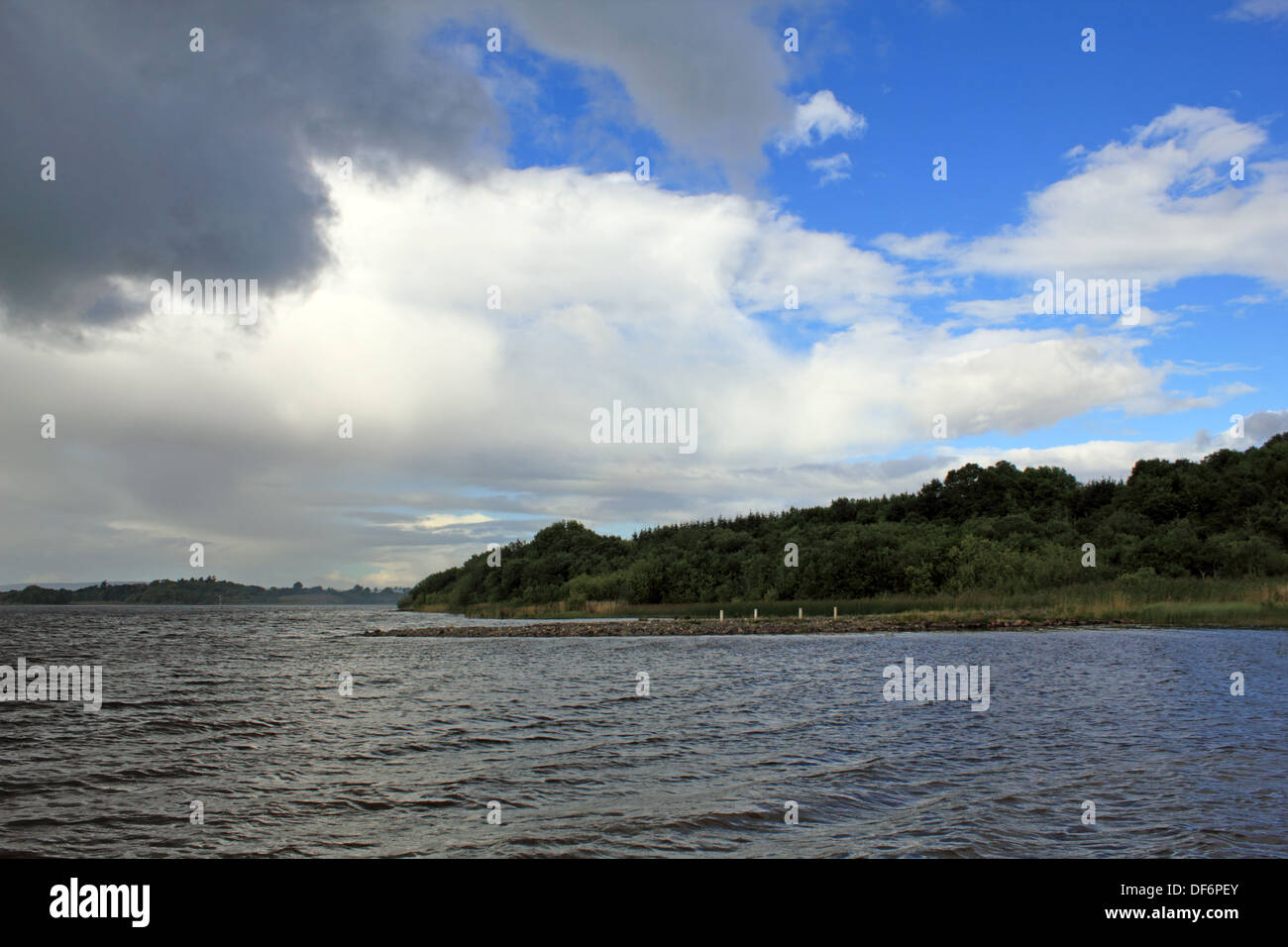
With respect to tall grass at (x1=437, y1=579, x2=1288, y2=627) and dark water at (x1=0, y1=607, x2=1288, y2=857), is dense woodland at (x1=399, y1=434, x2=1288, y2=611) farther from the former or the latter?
dark water at (x1=0, y1=607, x2=1288, y2=857)

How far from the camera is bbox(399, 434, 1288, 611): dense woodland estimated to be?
110m

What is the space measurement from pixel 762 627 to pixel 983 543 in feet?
164

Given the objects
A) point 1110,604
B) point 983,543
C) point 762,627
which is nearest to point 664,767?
point 762,627

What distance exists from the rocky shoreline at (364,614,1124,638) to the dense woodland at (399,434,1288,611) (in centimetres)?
2329

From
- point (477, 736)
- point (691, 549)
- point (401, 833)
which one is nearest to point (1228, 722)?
point (477, 736)

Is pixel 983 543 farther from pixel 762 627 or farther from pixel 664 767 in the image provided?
pixel 664 767

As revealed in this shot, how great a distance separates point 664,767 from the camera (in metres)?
18.8

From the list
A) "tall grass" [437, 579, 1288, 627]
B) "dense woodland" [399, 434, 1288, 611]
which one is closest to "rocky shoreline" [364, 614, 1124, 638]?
"tall grass" [437, 579, 1288, 627]

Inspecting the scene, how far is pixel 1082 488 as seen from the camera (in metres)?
168

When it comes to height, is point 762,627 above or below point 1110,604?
below

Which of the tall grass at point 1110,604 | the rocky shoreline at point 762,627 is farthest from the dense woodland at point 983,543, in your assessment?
the rocky shoreline at point 762,627

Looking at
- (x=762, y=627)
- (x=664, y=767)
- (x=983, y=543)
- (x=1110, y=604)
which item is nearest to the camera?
(x=664, y=767)
